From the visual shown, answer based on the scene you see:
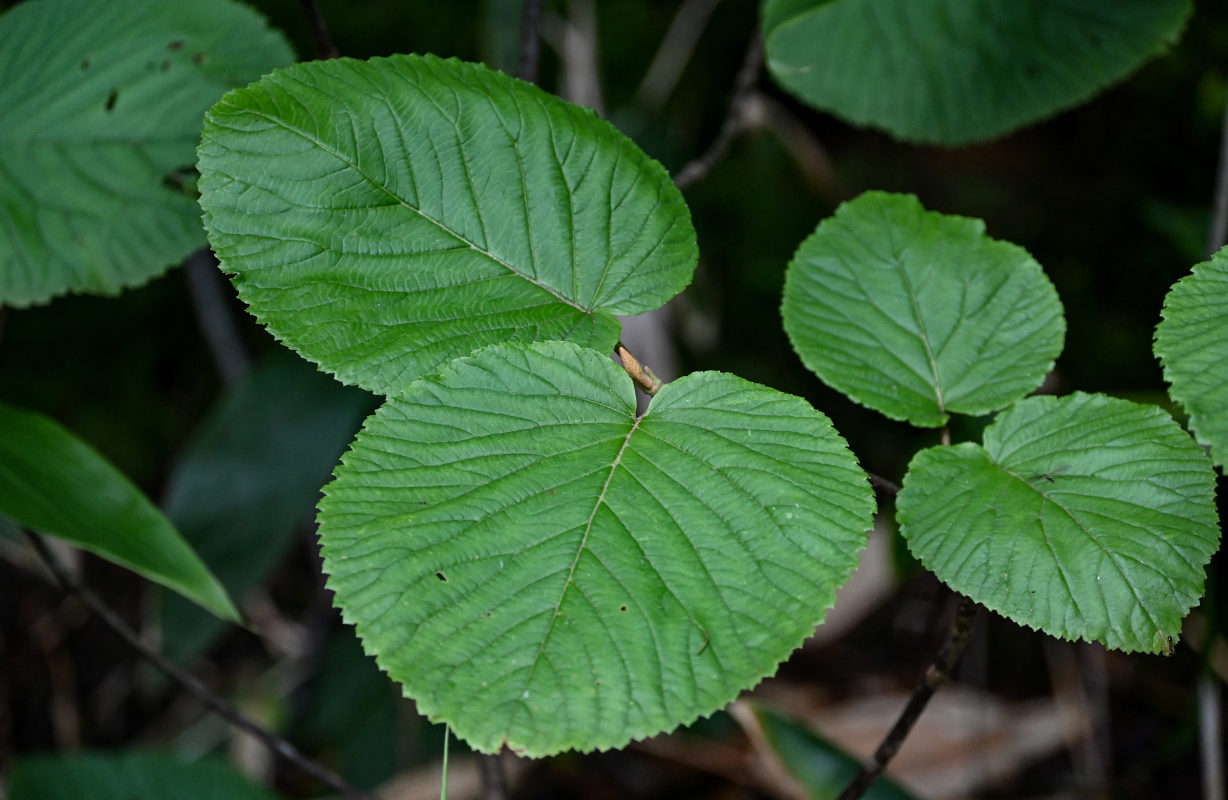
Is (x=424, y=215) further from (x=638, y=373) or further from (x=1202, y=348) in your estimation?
(x=1202, y=348)

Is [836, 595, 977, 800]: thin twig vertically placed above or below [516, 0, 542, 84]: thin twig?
below

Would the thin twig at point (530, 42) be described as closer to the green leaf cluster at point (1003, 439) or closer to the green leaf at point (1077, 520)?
the green leaf cluster at point (1003, 439)

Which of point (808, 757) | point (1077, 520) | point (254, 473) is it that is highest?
point (1077, 520)

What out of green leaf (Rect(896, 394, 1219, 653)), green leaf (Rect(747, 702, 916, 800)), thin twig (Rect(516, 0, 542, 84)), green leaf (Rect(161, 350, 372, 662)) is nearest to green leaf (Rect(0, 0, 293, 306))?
thin twig (Rect(516, 0, 542, 84))

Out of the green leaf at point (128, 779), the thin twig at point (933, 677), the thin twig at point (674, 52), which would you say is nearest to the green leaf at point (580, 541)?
the thin twig at point (933, 677)

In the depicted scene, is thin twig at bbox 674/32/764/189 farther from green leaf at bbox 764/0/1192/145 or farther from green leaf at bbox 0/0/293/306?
green leaf at bbox 0/0/293/306

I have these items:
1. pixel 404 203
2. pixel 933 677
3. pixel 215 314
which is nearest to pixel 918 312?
pixel 933 677
